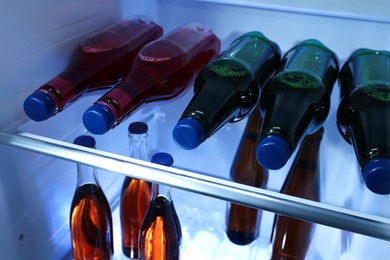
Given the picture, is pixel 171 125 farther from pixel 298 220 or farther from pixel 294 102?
pixel 294 102

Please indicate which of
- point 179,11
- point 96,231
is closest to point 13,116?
point 96,231

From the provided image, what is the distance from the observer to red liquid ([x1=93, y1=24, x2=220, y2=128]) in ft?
1.94

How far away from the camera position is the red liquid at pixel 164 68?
0.59 m

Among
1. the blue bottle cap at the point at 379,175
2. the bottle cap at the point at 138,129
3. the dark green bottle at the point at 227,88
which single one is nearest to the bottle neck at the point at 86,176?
the bottle cap at the point at 138,129

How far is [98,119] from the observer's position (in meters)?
0.53

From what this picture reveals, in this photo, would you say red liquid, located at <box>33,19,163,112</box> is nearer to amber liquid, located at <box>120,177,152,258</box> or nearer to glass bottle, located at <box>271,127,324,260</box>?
amber liquid, located at <box>120,177,152,258</box>

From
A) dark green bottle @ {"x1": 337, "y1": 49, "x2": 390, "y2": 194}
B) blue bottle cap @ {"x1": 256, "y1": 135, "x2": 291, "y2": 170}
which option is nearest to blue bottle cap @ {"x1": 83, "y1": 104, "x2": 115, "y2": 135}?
blue bottle cap @ {"x1": 256, "y1": 135, "x2": 291, "y2": 170}

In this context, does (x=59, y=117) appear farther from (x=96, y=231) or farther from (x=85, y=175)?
(x=96, y=231)

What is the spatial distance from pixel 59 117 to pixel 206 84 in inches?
11.3

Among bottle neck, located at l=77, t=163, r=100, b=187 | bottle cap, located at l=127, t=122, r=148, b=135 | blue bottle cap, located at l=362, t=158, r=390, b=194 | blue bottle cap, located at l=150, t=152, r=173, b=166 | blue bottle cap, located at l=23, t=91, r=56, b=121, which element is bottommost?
bottle neck, located at l=77, t=163, r=100, b=187

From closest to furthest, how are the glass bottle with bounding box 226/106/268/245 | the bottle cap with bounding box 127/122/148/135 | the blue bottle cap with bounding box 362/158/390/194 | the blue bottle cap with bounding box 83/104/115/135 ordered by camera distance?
1. the blue bottle cap with bounding box 362/158/390/194
2. the blue bottle cap with bounding box 83/104/115/135
3. the bottle cap with bounding box 127/122/148/135
4. the glass bottle with bounding box 226/106/268/245

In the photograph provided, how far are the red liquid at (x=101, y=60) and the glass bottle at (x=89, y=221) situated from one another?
0.16m

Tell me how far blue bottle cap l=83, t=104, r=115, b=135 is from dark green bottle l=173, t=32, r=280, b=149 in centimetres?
10

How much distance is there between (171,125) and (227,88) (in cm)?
42
